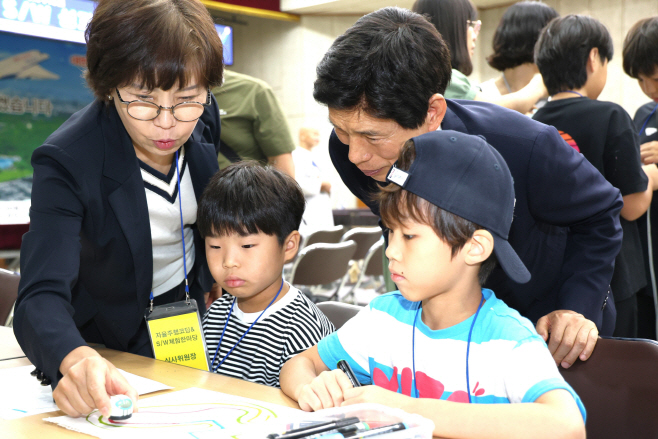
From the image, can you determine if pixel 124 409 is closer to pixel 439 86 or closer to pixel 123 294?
pixel 123 294

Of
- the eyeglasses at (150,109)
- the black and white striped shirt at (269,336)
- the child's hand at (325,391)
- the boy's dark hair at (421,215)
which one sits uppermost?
the eyeglasses at (150,109)

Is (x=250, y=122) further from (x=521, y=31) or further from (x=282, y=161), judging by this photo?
(x=521, y=31)

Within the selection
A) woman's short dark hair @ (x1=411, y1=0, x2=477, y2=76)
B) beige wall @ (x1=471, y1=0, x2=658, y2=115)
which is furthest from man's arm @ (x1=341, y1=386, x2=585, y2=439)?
beige wall @ (x1=471, y1=0, x2=658, y2=115)

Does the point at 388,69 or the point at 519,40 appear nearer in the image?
the point at 388,69

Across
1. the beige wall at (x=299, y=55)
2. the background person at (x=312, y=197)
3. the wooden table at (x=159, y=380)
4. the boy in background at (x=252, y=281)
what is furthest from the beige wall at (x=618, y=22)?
the wooden table at (x=159, y=380)

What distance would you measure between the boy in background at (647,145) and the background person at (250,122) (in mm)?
1331

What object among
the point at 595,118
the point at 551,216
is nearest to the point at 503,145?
the point at 551,216

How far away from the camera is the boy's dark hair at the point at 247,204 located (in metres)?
1.50

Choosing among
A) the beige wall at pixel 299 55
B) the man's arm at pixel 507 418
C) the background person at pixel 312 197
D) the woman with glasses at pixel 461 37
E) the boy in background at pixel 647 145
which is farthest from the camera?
the beige wall at pixel 299 55

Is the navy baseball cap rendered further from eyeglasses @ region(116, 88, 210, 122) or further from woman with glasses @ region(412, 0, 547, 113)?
woman with glasses @ region(412, 0, 547, 113)

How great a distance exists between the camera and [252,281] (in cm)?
151

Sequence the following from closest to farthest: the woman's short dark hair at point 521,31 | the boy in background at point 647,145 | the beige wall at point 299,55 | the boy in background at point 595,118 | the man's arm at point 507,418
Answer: the man's arm at point 507,418, the boy in background at point 595,118, the boy in background at point 647,145, the woman's short dark hair at point 521,31, the beige wall at point 299,55

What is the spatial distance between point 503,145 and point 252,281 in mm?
664

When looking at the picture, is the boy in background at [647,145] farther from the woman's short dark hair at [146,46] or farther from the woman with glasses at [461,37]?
the woman's short dark hair at [146,46]
